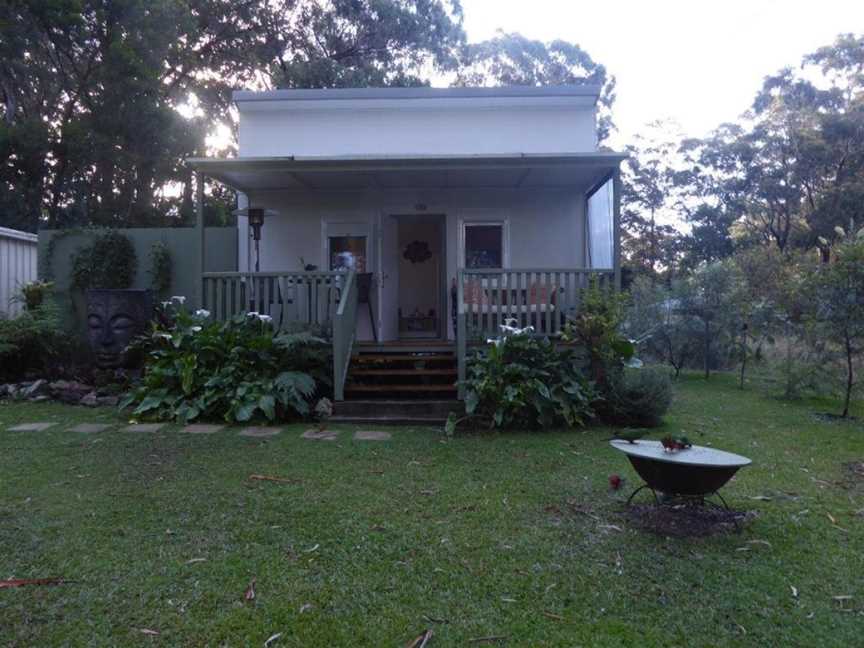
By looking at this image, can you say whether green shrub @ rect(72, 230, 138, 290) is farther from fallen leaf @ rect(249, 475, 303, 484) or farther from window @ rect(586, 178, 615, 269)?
window @ rect(586, 178, 615, 269)

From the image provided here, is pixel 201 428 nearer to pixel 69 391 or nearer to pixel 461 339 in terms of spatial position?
pixel 69 391

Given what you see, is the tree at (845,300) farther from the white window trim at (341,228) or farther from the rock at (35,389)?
the rock at (35,389)

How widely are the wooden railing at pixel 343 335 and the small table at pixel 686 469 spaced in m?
4.00

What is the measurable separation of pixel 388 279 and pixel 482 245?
155 cm

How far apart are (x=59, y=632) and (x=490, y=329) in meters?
5.66

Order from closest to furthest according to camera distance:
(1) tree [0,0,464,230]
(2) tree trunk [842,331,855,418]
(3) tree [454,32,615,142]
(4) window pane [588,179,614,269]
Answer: (2) tree trunk [842,331,855,418]
(4) window pane [588,179,614,269]
(1) tree [0,0,464,230]
(3) tree [454,32,615,142]

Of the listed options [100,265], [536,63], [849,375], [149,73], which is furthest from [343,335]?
[536,63]

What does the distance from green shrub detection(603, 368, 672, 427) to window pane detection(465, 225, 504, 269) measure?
3.38 meters

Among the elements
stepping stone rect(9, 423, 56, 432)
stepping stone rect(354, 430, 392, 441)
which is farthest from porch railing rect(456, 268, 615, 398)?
stepping stone rect(9, 423, 56, 432)

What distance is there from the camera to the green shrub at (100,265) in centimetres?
930

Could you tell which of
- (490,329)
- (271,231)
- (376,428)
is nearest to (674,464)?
(376,428)

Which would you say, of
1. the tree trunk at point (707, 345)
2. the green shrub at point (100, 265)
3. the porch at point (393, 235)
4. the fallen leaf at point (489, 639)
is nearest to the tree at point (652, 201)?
the tree trunk at point (707, 345)

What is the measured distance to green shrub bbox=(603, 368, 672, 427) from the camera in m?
6.70

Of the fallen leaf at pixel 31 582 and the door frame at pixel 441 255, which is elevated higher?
the door frame at pixel 441 255
